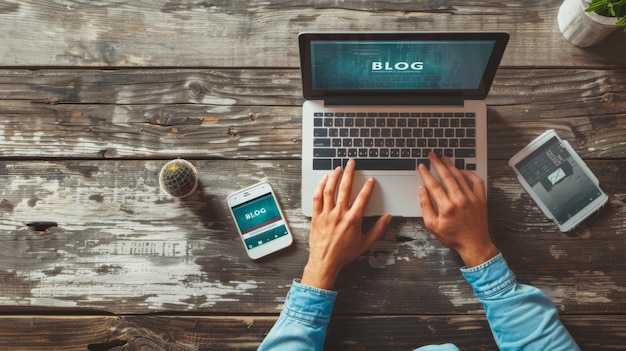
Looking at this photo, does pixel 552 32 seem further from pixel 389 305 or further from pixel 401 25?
pixel 389 305

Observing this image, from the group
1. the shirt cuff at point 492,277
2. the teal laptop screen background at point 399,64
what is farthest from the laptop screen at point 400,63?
the shirt cuff at point 492,277

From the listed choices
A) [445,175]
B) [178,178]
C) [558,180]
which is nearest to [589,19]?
[558,180]

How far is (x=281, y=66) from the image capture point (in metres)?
1.12

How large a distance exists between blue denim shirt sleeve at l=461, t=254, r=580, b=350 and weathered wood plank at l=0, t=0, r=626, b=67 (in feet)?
1.70

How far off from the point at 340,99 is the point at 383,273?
384mm

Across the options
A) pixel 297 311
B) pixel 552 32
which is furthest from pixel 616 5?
pixel 297 311

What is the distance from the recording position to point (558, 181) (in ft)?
3.45

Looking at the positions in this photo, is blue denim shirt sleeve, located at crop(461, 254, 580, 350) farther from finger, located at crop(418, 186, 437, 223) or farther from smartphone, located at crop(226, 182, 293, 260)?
smartphone, located at crop(226, 182, 293, 260)

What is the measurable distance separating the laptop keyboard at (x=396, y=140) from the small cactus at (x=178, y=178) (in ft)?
0.87

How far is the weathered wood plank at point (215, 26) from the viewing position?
1124mm

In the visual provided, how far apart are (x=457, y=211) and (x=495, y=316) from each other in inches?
8.7

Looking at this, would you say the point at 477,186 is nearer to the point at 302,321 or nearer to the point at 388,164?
the point at 388,164

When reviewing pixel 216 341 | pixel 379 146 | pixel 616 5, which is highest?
pixel 616 5

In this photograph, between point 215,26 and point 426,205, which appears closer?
point 426,205
